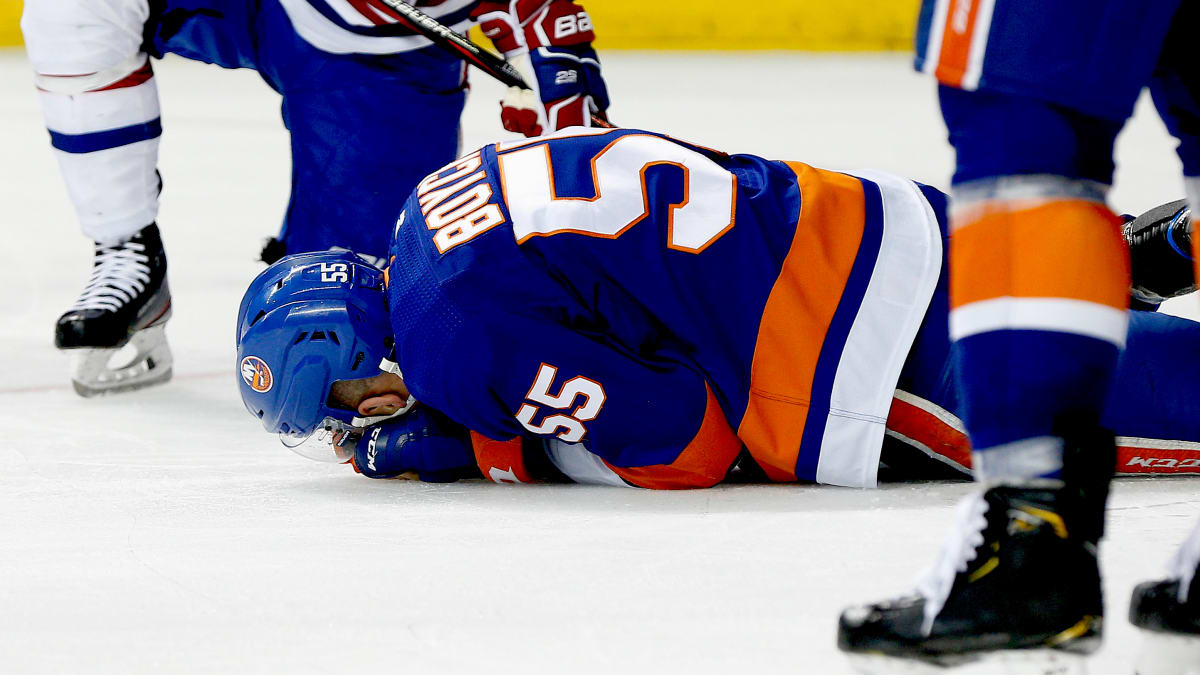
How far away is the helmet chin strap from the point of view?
5.23ft

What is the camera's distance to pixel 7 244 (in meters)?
3.41

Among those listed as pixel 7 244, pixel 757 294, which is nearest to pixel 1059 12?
pixel 757 294

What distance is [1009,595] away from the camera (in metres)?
0.86

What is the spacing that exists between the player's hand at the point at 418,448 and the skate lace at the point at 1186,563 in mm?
863

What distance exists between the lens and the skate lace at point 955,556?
88 cm

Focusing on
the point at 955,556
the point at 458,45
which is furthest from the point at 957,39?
the point at 458,45

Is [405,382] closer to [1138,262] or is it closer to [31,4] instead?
[1138,262]

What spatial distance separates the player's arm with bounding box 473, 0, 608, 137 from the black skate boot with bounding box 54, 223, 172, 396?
1.96ft

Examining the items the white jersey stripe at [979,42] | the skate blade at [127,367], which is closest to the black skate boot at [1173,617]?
the white jersey stripe at [979,42]

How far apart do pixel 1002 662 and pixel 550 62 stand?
1561 millimetres

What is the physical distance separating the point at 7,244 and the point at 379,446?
2094mm

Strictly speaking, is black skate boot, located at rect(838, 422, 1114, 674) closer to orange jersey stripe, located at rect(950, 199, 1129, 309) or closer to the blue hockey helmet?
orange jersey stripe, located at rect(950, 199, 1129, 309)

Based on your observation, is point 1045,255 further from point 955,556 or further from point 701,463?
point 701,463

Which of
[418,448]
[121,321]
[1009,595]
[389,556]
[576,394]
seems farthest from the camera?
[121,321]
